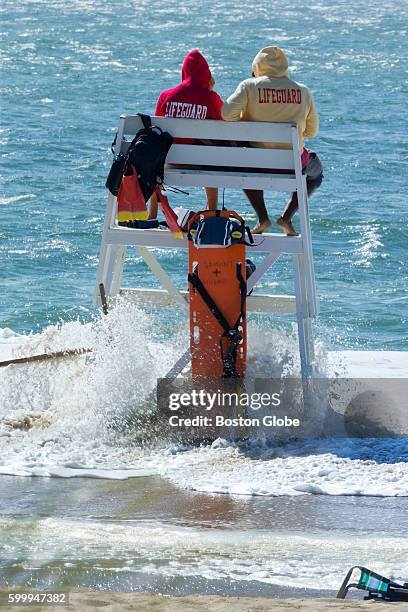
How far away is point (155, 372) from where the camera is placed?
30.1ft

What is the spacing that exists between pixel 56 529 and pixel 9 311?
8.78 metres

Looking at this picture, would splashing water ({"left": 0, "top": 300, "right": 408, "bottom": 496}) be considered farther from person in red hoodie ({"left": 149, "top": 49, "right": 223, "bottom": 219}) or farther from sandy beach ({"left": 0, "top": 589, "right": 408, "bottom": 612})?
sandy beach ({"left": 0, "top": 589, "right": 408, "bottom": 612})

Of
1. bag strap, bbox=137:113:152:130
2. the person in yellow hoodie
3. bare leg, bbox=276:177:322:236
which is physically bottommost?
bare leg, bbox=276:177:322:236

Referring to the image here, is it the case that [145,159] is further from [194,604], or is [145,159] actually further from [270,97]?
[194,604]

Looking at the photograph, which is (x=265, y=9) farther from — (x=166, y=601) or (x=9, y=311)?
(x=166, y=601)

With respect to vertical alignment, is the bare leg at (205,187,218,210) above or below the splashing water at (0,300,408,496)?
above

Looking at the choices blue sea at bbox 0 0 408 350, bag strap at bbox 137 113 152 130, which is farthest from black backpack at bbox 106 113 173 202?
blue sea at bbox 0 0 408 350

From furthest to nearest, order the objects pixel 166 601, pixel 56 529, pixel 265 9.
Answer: pixel 265 9, pixel 56 529, pixel 166 601

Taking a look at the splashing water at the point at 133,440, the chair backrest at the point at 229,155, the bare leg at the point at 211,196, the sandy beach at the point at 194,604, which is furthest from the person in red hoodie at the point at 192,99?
the sandy beach at the point at 194,604

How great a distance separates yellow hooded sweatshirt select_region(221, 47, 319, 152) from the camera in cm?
897

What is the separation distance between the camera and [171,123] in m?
9.05

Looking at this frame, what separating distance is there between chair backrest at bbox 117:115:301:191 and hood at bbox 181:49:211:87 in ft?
1.19

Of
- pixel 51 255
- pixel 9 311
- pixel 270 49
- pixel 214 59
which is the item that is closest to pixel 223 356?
pixel 270 49

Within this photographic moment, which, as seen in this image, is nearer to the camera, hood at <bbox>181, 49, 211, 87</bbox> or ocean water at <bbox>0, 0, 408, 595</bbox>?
ocean water at <bbox>0, 0, 408, 595</bbox>
